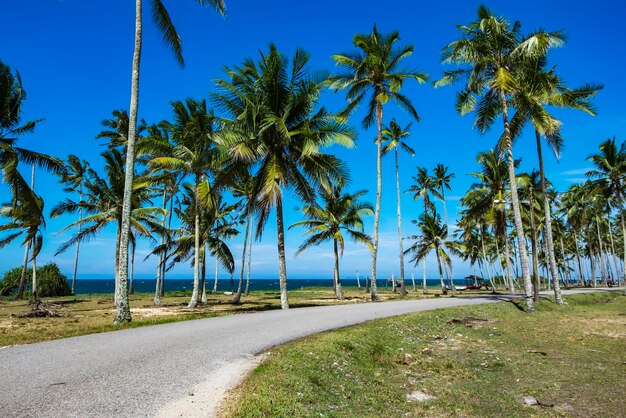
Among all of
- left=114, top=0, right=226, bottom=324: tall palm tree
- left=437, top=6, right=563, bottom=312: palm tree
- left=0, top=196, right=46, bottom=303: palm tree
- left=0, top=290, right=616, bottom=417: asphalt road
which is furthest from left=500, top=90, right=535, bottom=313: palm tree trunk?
left=0, top=196, right=46, bottom=303: palm tree

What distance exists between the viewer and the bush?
1594 inches

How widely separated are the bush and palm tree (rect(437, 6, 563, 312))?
44329 millimetres

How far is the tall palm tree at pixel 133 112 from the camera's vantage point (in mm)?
12836

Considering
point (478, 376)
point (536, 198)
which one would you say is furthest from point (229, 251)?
point (536, 198)

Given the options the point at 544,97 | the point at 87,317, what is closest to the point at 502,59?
the point at 544,97

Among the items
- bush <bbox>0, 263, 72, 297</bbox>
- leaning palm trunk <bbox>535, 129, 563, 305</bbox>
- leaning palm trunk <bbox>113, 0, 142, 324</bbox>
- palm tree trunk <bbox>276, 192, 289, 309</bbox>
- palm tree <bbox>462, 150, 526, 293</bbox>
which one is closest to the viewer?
leaning palm trunk <bbox>113, 0, 142, 324</bbox>

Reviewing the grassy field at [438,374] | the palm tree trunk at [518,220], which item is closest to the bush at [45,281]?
the grassy field at [438,374]

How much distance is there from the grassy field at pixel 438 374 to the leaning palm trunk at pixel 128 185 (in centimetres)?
698

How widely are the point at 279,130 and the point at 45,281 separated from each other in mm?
36950

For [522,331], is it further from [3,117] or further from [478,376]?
[3,117]

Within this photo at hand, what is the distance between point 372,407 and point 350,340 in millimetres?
3901

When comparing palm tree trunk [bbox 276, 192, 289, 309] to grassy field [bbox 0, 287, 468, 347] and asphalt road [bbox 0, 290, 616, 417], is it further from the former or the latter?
asphalt road [bbox 0, 290, 616, 417]

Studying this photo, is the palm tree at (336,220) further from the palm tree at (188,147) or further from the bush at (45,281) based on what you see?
the bush at (45,281)

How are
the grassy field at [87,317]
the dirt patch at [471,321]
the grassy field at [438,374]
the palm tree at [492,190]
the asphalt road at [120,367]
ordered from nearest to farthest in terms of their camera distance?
the asphalt road at [120,367] < the grassy field at [438,374] < the grassy field at [87,317] < the dirt patch at [471,321] < the palm tree at [492,190]
